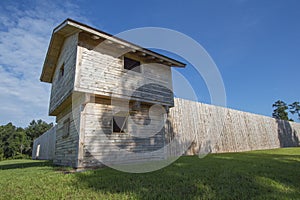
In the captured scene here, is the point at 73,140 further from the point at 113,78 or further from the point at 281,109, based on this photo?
the point at 281,109

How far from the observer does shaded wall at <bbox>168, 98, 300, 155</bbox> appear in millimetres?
10578

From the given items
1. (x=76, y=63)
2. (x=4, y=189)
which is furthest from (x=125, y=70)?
(x=4, y=189)

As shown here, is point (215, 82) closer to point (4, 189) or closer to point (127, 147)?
point (127, 147)

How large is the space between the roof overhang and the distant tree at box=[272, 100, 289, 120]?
37.5 m

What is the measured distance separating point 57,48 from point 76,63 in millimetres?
3680

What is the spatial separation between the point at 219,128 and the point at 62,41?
1139cm

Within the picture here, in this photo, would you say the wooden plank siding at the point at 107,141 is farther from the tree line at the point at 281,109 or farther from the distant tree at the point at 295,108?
the distant tree at the point at 295,108

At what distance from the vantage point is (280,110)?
3700 cm

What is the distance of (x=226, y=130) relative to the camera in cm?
Result: 1293

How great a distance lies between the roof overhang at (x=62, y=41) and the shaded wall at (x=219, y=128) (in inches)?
132

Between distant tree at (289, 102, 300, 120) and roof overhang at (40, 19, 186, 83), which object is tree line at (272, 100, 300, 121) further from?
roof overhang at (40, 19, 186, 83)

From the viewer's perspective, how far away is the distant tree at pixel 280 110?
36.3m

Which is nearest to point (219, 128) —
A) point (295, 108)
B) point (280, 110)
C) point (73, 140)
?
point (73, 140)

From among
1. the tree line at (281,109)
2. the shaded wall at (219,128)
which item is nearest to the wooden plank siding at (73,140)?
the shaded wall at (219,128)
